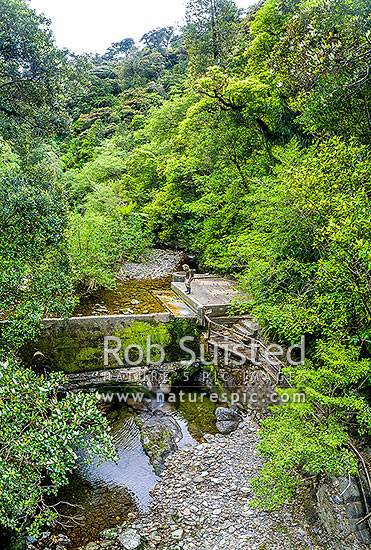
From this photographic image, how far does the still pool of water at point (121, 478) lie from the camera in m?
6.52

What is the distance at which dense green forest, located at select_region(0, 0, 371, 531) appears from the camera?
491cm

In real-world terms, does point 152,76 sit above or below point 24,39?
above

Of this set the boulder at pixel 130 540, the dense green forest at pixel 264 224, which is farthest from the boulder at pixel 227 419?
the boulder at pixel 130 540

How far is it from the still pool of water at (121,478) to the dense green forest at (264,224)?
0.87 meters

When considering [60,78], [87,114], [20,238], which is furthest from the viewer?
[87,114]

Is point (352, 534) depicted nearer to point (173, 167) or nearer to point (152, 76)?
point (173, 167)

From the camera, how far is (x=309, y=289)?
23.2 feet

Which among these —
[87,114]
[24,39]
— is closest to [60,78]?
[24,39]

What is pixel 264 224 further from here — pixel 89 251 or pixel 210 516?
pixel 210 516

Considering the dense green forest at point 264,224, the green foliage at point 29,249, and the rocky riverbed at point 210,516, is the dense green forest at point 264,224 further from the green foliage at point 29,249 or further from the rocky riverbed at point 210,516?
the rocky riverbed at point 210,516

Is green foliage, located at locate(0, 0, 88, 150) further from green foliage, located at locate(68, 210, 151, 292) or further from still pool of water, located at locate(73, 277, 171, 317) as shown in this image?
still pool of water, located at locate(73, 277, 171, 317)

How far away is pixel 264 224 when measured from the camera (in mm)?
9688

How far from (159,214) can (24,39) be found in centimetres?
1354

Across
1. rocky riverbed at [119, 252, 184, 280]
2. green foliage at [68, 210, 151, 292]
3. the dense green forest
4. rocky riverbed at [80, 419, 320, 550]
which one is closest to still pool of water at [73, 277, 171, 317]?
green foliage at [68, 210, 151, 292]
